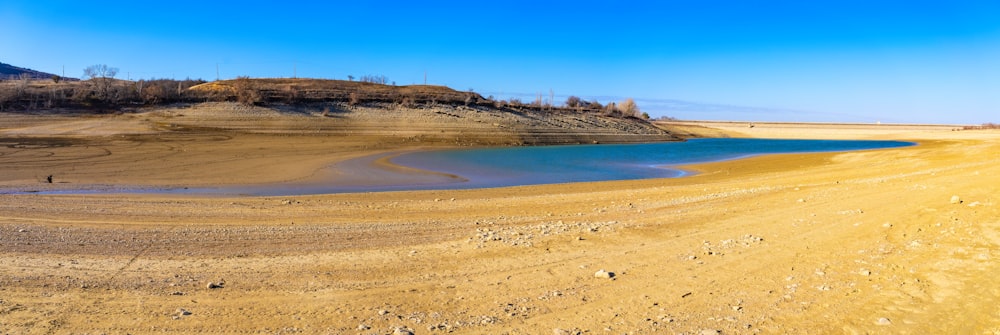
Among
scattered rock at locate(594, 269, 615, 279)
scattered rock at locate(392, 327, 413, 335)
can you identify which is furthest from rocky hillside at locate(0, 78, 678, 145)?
scattered rock at locate(392, 327, 413, 335)

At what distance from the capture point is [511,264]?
647 cm

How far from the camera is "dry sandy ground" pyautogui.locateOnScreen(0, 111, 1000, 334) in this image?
4.62m

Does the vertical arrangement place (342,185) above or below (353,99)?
below

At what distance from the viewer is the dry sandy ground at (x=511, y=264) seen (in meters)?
4.62

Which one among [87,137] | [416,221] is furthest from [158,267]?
[87,137]

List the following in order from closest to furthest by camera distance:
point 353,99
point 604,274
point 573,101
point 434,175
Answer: point 604,274
point 434,175
point 353,99
point 573,101

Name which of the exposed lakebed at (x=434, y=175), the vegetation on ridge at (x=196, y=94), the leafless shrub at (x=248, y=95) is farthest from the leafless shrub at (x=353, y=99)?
the exposed lakebed at (x=434, y=175)

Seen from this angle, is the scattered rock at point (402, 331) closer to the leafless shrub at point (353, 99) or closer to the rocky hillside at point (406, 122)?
the rocky hillside at point (406, 122)

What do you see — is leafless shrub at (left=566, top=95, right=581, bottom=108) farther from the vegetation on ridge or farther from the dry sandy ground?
the dry sandy ground

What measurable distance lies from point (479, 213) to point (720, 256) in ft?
15.8

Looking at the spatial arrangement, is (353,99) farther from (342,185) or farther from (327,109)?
(342,185)

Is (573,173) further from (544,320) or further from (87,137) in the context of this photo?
(87,137)

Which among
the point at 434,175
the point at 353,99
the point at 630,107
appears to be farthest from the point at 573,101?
the point at 434,175

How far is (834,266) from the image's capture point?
605 centimetres
